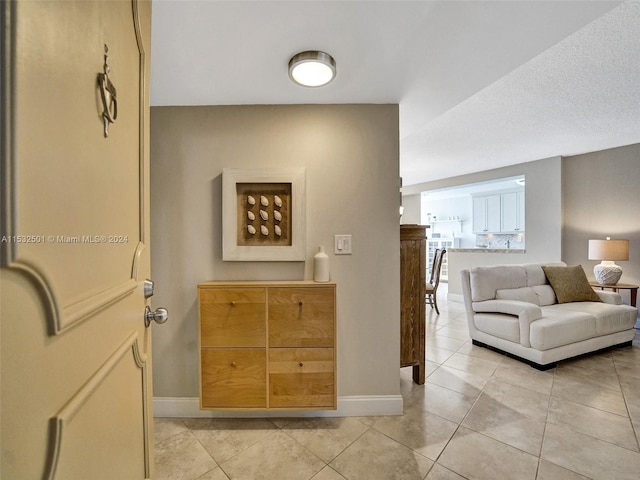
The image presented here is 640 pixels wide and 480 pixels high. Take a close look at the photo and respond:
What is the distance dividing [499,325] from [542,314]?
40cm

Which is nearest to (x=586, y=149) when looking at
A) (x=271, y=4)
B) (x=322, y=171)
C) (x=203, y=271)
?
(x=322, y=171)

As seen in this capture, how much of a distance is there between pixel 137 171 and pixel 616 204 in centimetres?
558

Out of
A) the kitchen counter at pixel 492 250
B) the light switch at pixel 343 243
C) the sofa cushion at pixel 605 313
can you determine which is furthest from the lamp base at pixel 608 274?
the light switch at pixel 343 243

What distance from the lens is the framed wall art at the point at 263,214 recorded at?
1.81 metres

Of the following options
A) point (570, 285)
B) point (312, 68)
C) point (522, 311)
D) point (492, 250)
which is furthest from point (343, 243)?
point (492, 250)

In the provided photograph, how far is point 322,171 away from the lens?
6.12 ft

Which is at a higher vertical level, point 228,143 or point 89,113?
point 228,143

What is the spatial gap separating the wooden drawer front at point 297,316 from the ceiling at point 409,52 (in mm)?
1258

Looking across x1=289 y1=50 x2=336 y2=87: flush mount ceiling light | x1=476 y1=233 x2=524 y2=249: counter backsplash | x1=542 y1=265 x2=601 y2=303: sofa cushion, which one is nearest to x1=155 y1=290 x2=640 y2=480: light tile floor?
x1=542 y1=265 x2=601 y2=303: sofa cushion

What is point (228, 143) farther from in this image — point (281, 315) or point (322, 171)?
point (281, 315)

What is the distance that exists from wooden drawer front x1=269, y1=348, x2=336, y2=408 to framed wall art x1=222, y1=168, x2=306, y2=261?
1.96 feet

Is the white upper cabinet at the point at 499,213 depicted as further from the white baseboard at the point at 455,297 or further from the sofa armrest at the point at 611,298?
the sofa armrest at the point at 611,298

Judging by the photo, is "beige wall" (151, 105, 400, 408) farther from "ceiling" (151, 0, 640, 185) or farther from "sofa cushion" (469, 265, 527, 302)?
"sofa cushion" (469, 265, 527, 302)

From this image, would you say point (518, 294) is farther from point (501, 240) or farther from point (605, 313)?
point (501, 240)
